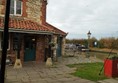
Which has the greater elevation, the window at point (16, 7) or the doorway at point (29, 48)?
the window at point (16, 7)

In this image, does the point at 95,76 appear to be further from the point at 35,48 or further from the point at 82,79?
the point at 35,48

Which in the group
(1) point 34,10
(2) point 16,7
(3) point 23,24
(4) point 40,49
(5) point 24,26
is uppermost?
(2) point 16,7

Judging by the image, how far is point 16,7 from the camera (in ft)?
70.6

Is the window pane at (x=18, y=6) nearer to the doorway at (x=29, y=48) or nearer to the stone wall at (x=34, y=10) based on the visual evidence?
the stone wall at (x=34, y=10)

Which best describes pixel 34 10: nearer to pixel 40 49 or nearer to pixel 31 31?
pixel 31 31

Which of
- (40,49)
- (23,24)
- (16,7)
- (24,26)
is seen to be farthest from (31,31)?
(16,7)

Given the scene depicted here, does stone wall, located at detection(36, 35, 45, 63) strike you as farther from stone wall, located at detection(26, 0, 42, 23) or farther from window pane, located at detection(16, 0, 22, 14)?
window pane, located at detection(16, 0, 22, 14)

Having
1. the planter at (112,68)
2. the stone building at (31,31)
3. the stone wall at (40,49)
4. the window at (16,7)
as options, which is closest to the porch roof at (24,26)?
the stone building at (31,31)

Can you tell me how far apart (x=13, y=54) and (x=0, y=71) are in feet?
48.4

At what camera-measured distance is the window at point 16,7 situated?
21359 millimetres

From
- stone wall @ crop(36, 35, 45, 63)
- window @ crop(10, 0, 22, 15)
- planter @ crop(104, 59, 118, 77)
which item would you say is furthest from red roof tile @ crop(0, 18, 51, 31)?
planter @ crop(104, 59, 118, 77)

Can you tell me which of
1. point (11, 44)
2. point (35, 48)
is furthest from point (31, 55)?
point (11, 44)

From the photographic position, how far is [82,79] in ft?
43.5

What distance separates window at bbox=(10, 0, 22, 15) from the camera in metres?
21.4
